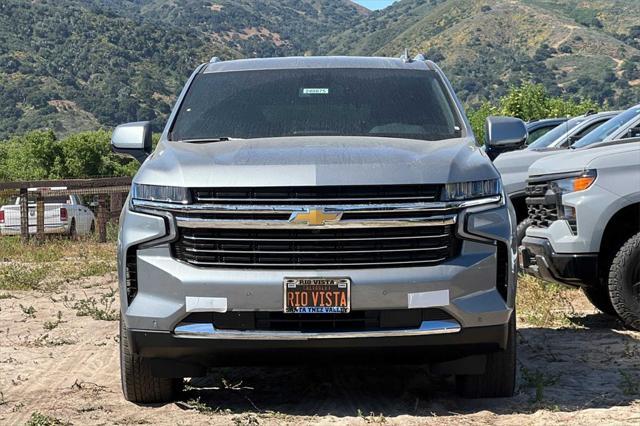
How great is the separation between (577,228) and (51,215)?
1602cm

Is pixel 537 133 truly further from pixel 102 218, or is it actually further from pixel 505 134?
pixel 505 134

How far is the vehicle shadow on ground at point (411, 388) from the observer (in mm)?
5898

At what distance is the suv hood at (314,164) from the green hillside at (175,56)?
112 m

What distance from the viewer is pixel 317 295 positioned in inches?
207

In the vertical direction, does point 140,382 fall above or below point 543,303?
above

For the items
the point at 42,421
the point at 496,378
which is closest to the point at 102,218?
the point at 42,421

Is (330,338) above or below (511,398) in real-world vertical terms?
above

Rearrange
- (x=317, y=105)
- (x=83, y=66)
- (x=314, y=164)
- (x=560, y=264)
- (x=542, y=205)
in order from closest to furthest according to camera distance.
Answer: (x=314, y=164) < (x=317, y=105) < (x=560, y=264) < (x=542, y=205) < (x=83, y=66)

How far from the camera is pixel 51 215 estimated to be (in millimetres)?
22359

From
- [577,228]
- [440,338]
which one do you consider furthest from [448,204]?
[577,228]

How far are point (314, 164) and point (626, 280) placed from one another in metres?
3.72

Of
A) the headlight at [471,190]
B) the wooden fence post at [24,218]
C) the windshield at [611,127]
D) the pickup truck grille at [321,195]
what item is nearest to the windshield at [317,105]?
the headlight at [471,190]

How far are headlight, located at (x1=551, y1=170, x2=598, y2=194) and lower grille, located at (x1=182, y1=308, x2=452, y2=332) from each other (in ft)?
11.1

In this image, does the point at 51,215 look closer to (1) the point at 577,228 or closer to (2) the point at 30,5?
(1) the point at 577,228
